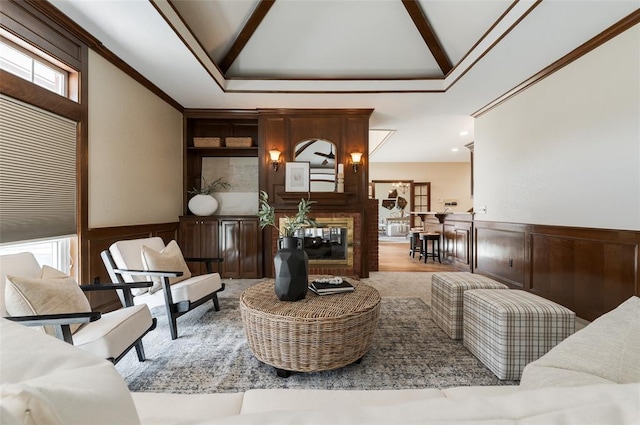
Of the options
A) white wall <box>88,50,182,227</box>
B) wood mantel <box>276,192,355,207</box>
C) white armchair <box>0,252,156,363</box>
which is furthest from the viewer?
wood mantel <box>276,192,355,207</box>

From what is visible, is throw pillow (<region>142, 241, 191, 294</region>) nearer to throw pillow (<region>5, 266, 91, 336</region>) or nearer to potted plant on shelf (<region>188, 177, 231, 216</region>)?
throw pillow (<region>5, 266, 91, 336</region>)

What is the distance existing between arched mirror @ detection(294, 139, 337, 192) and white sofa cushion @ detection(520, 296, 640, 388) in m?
3.94

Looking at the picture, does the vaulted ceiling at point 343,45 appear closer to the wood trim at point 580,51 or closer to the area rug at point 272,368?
the wood trim at point 580,51

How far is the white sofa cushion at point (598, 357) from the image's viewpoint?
918mm

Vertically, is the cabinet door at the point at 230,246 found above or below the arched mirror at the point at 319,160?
below

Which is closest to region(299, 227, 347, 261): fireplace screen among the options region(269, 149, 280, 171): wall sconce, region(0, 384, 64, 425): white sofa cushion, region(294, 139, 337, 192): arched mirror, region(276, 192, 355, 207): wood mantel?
region(276, 192, 355, 207): wood mantel

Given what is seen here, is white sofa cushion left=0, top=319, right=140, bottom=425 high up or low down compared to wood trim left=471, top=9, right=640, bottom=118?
down

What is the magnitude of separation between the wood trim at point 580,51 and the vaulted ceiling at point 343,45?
50 millimetres

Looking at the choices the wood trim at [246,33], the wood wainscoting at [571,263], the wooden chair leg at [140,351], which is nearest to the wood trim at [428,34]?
the wood trim at [246,33]

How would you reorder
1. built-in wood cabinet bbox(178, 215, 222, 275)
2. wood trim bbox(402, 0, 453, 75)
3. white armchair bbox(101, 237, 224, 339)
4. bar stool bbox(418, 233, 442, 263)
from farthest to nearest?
1. bar stool bbox(418, 233, 442, 263)
2. built-in wood cabinet bbox(178, 215, 222, 275)
3. wood trim bbox(402, 0, 453, 75)
4. white armchair bbox(101, 237, 224, 339)

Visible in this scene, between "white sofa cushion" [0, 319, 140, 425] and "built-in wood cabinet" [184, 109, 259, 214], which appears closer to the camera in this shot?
"white sofa cushion" [0, 319, 140, 425]

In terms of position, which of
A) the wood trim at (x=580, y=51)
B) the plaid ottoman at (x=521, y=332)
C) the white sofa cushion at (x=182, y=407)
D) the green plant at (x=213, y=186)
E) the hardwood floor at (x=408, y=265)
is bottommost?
the hardwood floor at (x=408, y=265)

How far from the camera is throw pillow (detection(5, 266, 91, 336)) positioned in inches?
61.7

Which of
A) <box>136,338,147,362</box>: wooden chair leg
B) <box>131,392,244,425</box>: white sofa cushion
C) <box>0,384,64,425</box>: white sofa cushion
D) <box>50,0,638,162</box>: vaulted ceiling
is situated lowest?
<box>136,338,147,362</box>: wooden chair leg
